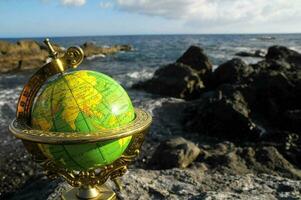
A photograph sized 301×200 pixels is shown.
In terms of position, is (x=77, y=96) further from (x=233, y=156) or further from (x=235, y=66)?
(x=235, y=66)

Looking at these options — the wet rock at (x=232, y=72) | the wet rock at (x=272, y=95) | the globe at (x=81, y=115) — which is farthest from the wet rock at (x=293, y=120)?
the globe at (x=81, y=115)

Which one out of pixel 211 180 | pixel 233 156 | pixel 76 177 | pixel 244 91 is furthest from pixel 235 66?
pixel 76 177

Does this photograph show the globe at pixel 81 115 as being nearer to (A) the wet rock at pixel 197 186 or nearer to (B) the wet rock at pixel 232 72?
(A) the wet rock at pixel 197 186

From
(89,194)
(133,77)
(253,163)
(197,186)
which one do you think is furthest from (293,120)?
(133,77)

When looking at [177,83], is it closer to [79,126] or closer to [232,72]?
[232,72]

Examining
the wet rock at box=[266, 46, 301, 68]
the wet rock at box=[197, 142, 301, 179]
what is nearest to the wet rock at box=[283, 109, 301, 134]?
the wet rock at box=[197, 142, 301, 179]

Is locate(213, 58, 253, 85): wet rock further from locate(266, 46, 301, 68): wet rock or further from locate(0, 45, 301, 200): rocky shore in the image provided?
locate(266, 46, 301, 68): wet rock
